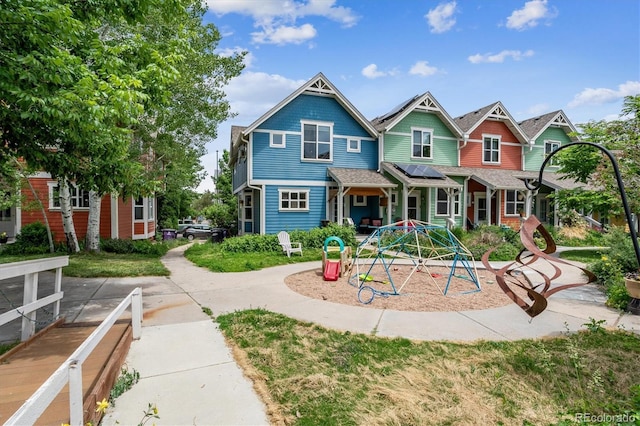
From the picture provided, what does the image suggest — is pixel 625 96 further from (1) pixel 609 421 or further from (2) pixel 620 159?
(1) pixel 609 421

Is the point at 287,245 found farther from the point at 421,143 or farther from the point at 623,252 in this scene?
the point at 421,143

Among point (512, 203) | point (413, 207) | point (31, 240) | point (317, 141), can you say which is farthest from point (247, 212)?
point (512, 203)

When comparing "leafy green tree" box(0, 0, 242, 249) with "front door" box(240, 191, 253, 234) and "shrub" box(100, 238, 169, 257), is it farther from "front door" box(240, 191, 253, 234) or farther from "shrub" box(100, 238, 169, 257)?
"front door" box(240, 191, 253, 234)

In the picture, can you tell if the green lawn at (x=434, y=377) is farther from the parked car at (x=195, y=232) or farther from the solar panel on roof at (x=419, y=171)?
the parked car at (x=195, y=232)

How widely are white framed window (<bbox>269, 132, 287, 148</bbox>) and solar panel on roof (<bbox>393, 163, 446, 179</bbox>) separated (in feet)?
21.5

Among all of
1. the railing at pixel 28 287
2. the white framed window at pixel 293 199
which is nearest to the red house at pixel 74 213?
the white framed window at pixel 293 199

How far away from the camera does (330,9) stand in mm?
10109

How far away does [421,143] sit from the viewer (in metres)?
20.6

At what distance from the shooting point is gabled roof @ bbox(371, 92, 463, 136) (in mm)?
19344

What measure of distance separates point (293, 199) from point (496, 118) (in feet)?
48.9

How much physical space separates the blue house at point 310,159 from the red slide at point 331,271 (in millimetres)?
7411

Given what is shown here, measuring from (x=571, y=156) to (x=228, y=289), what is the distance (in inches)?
624

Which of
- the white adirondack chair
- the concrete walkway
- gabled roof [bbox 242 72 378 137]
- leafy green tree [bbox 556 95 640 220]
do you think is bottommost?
the concrete walkway

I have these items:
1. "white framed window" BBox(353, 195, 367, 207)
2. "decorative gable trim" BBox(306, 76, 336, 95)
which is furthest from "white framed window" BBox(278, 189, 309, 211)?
"decorative gable trim" BBox(306, 76, 336, 95)
